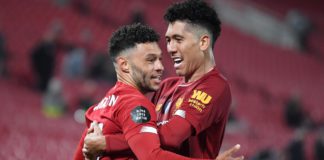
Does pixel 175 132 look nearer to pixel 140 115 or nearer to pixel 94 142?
pixel 140 115

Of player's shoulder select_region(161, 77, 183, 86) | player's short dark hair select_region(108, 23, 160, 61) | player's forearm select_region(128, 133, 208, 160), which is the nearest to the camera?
player's forearm select_region(128, 133, 208, 160)

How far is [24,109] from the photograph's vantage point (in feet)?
37.5

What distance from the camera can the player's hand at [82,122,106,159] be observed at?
301 cm

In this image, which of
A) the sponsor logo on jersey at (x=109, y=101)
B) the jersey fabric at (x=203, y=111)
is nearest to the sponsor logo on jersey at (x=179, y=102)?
the jersey fabric at (x=203, y=111)

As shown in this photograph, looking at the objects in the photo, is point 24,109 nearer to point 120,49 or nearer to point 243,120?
point 243,120

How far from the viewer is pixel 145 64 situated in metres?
3.18

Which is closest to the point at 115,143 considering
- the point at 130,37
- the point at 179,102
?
the point at 179,102

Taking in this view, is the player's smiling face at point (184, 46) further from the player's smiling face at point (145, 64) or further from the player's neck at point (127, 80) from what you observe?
the player's neck at point (127, 80)

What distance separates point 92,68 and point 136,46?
9.64 meters

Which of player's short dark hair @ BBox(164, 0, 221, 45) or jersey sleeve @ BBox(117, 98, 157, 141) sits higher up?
player's short dark hair @ BBox(164, 0, 221, 45)

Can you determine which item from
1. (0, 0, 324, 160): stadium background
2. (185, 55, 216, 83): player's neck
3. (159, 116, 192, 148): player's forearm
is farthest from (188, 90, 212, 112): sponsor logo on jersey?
(0, 0, 324, 160): stadium background

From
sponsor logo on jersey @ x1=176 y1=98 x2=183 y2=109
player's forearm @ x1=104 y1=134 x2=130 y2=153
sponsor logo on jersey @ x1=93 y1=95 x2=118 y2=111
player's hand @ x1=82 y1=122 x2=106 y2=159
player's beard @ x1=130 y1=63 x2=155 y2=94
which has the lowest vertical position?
player's forearm @ x1=104 y1=134 x2=130 y2=153

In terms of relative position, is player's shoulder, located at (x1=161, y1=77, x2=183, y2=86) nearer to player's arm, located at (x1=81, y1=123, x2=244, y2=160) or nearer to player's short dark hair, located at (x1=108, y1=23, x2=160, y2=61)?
player's short dark hair, located at (x1=108, y1=23, x2=160, y2=61)

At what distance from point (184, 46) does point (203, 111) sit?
0.42 meters
